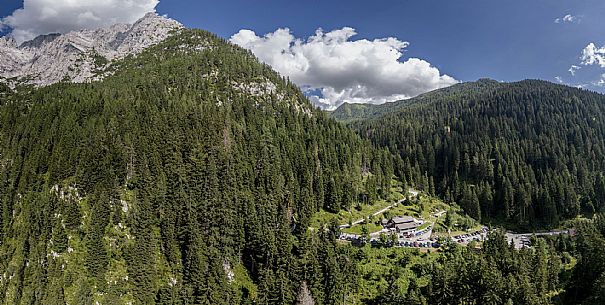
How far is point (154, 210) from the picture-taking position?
9319cm

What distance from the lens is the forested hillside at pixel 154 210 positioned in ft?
261

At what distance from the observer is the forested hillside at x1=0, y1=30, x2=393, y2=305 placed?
79438mm

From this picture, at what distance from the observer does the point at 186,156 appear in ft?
344

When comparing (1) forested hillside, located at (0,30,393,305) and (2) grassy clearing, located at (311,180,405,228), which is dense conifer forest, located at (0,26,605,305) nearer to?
(1) forested hillside, located at (0,30,393,305)

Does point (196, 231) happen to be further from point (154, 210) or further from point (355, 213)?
point (355, 213)

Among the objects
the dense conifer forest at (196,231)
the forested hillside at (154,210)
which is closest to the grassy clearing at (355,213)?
the dense conifer forest at (196,231)

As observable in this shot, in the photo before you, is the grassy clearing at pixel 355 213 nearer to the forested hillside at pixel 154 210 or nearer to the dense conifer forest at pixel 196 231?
the dense conifer forest at pixel 196 231

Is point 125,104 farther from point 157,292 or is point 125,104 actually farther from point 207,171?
point 157,292

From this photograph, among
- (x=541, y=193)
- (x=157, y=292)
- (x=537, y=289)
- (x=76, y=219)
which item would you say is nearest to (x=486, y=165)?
(x=541, y=193)

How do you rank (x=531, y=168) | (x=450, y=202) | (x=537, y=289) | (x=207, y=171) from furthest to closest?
(x=531, y=168)
(x=450, y=202)
(x=207, y=171)
(x=537, y=289)

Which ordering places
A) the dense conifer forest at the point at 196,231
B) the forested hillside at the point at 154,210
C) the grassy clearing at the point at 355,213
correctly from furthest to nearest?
1. the grassy clearing at the point at 355,213
2. the forested hillside at the point at 154,210
3. the dense conifer forest at the point at 196,231

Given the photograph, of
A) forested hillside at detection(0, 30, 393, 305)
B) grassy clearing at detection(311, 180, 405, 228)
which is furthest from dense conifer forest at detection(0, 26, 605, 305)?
grassy clearing at detection(311, 180, 405, 228)

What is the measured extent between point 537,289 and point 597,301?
41.7 feet

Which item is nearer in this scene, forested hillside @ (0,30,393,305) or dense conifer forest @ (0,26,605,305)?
dense conifer forest @ (0,26,605,305)
